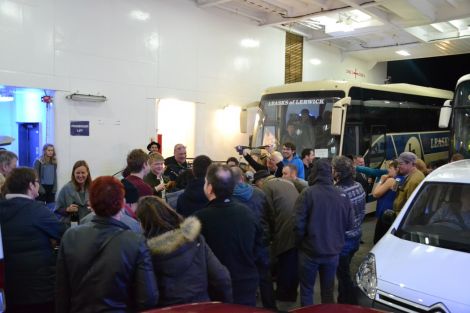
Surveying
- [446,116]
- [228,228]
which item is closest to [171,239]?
[228,228]

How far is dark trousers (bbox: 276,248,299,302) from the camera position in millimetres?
5383

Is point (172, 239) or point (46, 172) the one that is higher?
point (172, 239)

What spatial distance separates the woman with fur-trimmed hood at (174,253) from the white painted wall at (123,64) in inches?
251

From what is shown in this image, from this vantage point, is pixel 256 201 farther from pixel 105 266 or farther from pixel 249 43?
pixel 249 43

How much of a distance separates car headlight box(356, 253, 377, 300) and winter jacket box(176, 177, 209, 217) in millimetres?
1489

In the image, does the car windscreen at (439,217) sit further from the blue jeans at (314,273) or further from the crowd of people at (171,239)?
the blue jeans at (314,273)

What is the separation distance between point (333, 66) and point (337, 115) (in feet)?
28.5

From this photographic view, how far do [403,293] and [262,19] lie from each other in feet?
35.2

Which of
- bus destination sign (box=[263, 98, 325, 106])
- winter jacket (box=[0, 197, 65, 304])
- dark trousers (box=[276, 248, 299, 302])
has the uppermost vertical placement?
bus destination sign (box=[263, 98, 325, 106])

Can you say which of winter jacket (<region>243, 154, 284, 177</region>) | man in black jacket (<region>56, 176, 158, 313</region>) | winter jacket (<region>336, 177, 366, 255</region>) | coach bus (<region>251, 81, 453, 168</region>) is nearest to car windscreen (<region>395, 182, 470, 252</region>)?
winter jacket (<region>336, 177, 366, 255</region>)

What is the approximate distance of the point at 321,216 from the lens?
14.1 feet

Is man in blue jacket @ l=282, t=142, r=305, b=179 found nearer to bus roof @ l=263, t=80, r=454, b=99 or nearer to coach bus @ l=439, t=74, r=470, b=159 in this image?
bus roof @ l=263, t=80, r=454, b=99

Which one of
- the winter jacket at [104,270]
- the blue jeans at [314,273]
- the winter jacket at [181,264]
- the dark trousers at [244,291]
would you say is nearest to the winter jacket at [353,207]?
the blue jeans at [314,273]

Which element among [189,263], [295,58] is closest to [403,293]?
[189,263]
